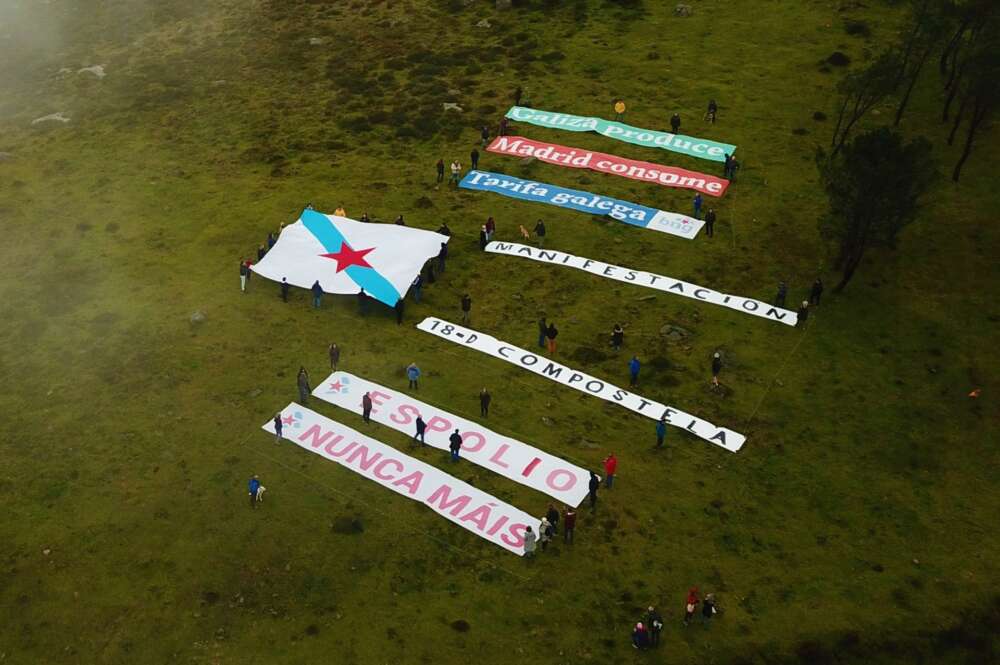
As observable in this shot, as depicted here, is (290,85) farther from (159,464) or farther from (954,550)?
(954,550)

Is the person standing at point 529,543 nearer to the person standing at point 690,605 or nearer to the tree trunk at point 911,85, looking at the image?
the person standing at point 690,605

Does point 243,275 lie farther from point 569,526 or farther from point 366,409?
point 569,526

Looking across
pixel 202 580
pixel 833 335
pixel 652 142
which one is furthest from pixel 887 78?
pixel 202 580

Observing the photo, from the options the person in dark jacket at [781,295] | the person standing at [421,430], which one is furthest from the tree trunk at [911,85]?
the person standing at [421,430]

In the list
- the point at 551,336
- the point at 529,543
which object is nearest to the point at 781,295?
the point at 551,336

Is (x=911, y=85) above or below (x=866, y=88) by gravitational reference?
below
